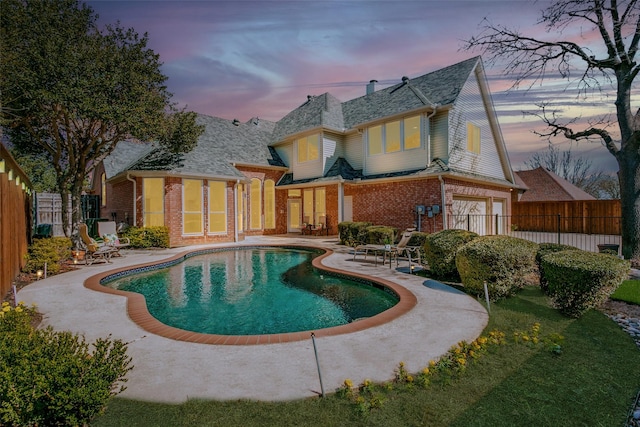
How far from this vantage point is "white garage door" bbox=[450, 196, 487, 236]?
1582 centimetres

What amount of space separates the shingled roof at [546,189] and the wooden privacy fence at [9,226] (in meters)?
29.8

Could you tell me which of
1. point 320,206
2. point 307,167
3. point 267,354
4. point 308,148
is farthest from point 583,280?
point 308,148

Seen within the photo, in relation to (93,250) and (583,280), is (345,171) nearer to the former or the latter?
(93,250)

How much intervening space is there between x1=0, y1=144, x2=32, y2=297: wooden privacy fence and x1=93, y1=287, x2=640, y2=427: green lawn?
18.2ft

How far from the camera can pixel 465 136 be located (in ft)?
53.8

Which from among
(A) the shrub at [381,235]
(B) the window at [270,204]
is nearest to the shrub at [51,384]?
(A) the shrub at [381,235]

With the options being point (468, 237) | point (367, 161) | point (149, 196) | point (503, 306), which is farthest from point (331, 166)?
point (503, 306)

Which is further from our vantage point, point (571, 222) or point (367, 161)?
point (571, 222)

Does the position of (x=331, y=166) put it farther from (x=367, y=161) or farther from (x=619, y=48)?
(x=619, y=48)

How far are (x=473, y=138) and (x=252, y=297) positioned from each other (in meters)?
15.0

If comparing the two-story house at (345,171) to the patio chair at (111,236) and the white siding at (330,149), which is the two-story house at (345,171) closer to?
the white siding at (330,149)

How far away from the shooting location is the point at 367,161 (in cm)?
1802

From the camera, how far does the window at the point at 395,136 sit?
16125 millimetres

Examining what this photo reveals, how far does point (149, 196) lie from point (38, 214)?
7.80 m
